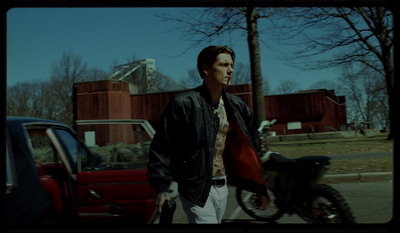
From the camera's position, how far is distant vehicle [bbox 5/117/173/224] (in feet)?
8.53

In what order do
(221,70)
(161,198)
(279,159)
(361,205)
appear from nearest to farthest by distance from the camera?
(161,198) → (221,70) → (279,159) → (361,205)

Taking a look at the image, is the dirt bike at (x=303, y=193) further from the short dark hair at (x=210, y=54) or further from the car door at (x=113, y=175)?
the short dark hair at (x=210, y=54)

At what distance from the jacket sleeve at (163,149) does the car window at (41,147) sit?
1.21 metres

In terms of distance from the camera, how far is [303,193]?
333cm

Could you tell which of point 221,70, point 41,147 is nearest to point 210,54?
point 221,70

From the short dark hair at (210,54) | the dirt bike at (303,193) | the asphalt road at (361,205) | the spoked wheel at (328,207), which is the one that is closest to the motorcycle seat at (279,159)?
the dirt bike at (303,193)

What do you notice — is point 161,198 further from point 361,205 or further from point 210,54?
point 361,205

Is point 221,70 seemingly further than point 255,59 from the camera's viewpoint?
No

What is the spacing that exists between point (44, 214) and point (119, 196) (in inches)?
27.9

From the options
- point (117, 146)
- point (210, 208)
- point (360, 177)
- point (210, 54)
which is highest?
point (210, 54)

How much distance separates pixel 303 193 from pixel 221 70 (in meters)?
1.64

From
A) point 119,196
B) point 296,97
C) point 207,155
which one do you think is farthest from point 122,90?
point 296,97

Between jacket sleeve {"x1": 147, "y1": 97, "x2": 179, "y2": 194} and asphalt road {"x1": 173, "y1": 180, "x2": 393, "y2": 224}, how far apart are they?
1.94 meters

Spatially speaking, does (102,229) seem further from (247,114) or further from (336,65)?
(336,65)
